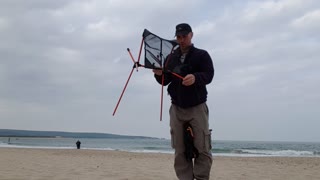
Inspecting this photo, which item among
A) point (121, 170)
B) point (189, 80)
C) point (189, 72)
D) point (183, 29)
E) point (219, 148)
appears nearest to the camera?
point (189, 80)

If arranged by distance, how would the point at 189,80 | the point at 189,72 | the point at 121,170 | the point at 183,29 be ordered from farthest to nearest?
the point at 121,170, the point at 189,72, the point at 183,29, the point at 189,80

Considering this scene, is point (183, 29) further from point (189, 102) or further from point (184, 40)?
point (189, 102)

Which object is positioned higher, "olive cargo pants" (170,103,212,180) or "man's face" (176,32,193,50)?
"man's face" (176,32,193,50)

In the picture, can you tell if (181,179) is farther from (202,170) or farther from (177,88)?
(177,88)

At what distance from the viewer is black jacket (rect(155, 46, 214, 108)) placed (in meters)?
3.63

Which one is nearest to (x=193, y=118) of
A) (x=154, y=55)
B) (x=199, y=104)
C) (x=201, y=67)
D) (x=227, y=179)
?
(x=199, y=104)

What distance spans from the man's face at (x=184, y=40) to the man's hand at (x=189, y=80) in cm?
45

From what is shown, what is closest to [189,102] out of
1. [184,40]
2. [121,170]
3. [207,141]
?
[207,141]

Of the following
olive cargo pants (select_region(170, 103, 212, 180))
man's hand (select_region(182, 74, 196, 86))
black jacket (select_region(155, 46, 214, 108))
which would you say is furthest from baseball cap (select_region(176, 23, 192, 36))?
olive cargo pants (select_region(170, 103, 212, 180))

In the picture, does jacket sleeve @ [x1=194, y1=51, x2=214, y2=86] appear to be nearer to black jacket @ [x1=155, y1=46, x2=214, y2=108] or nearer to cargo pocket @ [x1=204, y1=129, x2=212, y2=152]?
black jacket @ [x1=155, y1=46, x2=214, y2=108]

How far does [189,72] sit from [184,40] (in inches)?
12.4

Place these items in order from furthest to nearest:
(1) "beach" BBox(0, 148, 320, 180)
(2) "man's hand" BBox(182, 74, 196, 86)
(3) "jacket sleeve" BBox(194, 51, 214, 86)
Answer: (1) "beach" BBox(0, 148, 320, 180) < (3) "jacket sleeve" BBox(194, 51, 214, 86) < (2) "man's hand" BBox(182, 74, 196, 86)

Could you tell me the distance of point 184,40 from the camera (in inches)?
145

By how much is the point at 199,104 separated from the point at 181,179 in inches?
30.6
